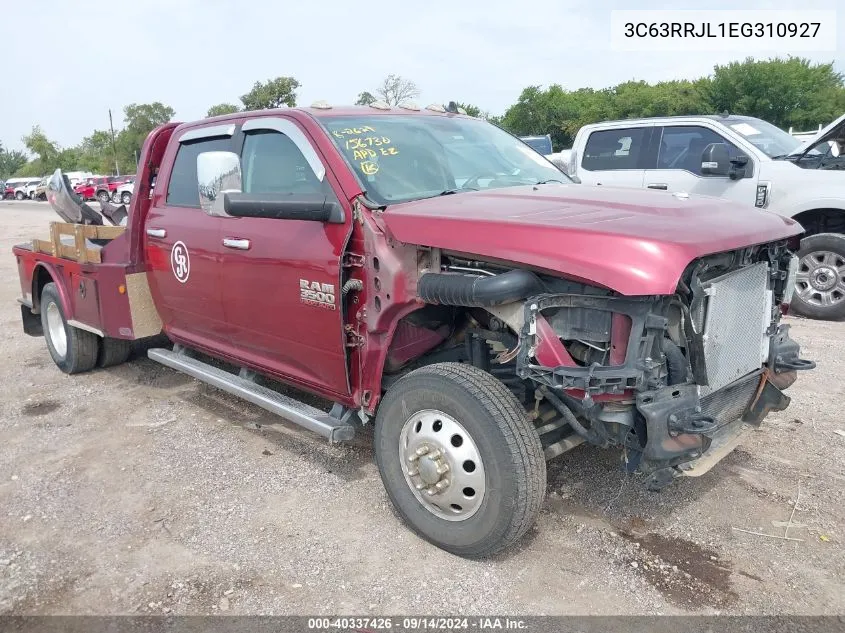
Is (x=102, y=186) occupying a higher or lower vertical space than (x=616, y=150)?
lower

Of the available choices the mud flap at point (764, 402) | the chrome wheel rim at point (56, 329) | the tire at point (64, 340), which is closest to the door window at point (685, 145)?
the mud flap at point (764, 402)

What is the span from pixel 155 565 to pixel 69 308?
10.6ft

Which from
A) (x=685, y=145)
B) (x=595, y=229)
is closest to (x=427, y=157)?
(x=595, y=229)

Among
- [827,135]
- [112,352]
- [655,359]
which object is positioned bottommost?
[112,352]

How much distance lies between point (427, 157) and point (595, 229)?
4.83ft

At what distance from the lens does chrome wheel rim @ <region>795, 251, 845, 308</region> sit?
22.9 feet

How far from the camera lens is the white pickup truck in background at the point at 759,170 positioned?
23.1 feet

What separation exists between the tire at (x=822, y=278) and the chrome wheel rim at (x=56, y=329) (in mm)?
6920

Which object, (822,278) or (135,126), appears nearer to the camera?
(822,278)

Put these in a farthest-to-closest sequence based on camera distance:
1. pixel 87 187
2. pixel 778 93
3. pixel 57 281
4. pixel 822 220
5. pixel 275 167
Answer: pixel 778 93, pixel 87 187, pixel 822 220, pixel 57 281, pixel 275 167

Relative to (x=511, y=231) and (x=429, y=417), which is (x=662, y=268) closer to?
(x=511, y=231)

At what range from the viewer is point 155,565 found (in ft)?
10.4

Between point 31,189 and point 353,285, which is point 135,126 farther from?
point 353,285

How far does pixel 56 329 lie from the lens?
6.18 meters
